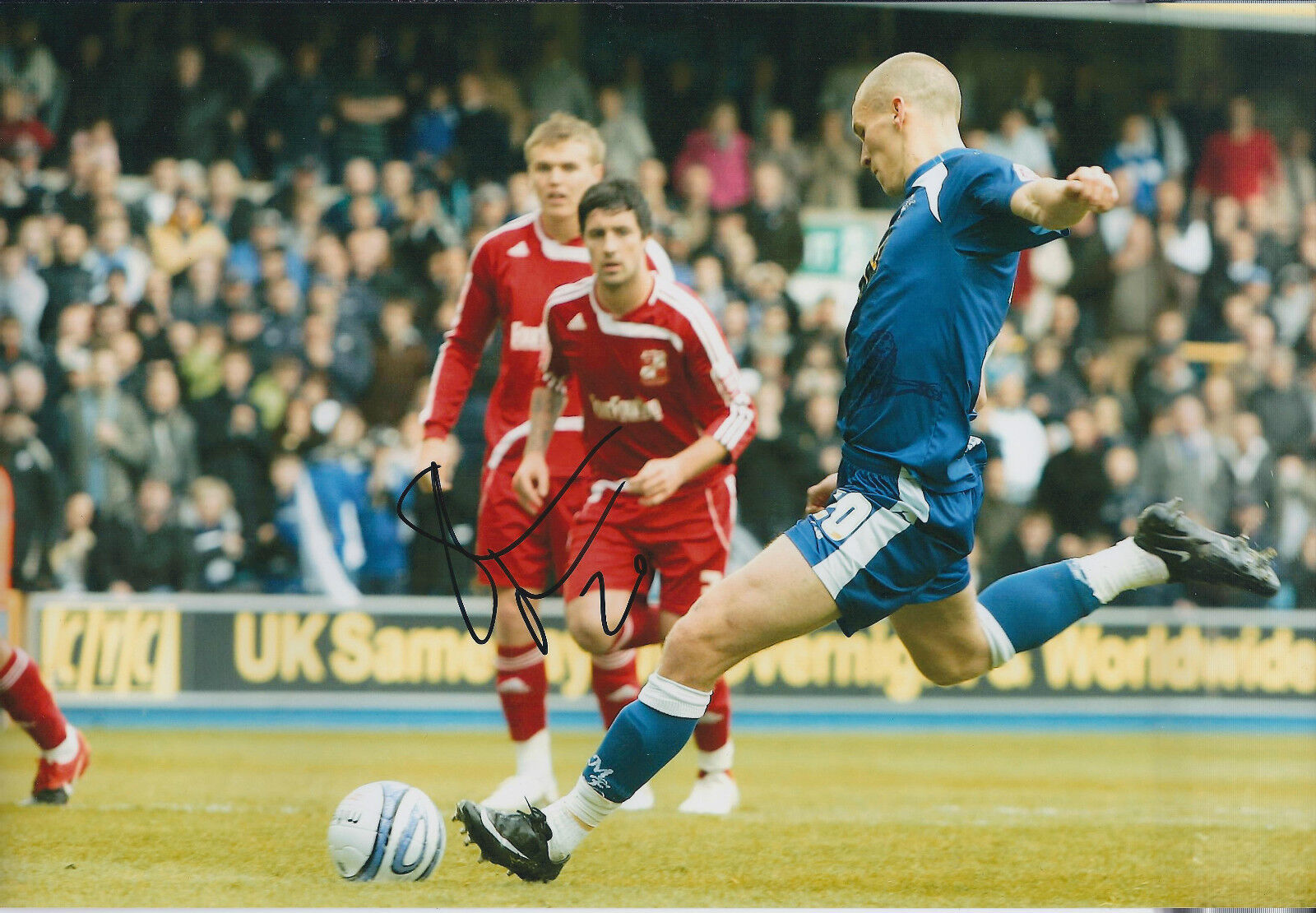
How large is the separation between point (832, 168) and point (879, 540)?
8536 mm

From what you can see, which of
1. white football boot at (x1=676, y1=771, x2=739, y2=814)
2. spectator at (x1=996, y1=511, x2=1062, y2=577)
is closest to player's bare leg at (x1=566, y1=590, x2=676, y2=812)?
white football boot at (x1=676, y1=771, x2=739, y2=814)

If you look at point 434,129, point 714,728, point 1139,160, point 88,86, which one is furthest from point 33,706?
point 1139,160

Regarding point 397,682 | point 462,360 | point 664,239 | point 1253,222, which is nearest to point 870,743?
point 397,682

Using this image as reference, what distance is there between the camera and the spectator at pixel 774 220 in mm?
11539

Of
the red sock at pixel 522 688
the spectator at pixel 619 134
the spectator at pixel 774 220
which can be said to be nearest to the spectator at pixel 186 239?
the spectator at pixel 619 134

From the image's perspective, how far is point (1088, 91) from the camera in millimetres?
12438

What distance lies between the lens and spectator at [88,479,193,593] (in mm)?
10117

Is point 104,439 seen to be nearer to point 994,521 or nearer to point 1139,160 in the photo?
point 994,521

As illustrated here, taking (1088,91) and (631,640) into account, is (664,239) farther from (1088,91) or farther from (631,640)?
(631,640)

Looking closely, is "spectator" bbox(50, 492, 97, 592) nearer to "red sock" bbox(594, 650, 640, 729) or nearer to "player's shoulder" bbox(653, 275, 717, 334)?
"red sock" bbox(594, 650, 640, 729)

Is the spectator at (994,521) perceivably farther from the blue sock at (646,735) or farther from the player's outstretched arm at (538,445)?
the blue sock at (646,735)

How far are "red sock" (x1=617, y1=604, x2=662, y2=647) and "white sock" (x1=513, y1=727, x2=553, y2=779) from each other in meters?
0.58

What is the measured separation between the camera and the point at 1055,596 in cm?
457

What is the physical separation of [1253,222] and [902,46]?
4.13 metres
